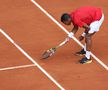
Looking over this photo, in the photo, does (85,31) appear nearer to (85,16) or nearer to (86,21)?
(86,21)

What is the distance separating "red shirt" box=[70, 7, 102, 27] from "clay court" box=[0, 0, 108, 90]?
1.17 metres

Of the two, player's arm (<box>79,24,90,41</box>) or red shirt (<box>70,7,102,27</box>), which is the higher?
red shirt (<box>70,7,102,27</box>)

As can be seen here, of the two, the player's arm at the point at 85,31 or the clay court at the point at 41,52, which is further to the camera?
the player's arm at the point at 85,31

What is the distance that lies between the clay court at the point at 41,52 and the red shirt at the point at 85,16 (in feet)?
3.83

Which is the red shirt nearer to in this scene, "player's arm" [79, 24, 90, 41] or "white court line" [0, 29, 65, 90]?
"player's arm" [79, 24, 90, 41]

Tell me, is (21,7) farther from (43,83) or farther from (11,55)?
(43,83)

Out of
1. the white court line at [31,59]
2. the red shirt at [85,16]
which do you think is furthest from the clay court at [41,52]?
the red shirt at [85,16]

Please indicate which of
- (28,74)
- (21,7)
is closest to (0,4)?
(21,7)

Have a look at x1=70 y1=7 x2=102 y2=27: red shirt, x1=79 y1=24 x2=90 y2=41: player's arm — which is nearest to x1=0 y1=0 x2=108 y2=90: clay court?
x1=79 y1=24 x2=90 y2=41: player's arm

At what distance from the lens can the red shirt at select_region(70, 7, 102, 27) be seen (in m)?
12.0

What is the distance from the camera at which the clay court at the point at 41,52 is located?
38.4 ft

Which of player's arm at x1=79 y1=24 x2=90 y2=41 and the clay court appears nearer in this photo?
the clay court

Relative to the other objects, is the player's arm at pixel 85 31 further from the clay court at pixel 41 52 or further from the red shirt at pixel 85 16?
the clay court at pixel 41 52

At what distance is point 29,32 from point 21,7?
1.73 m
